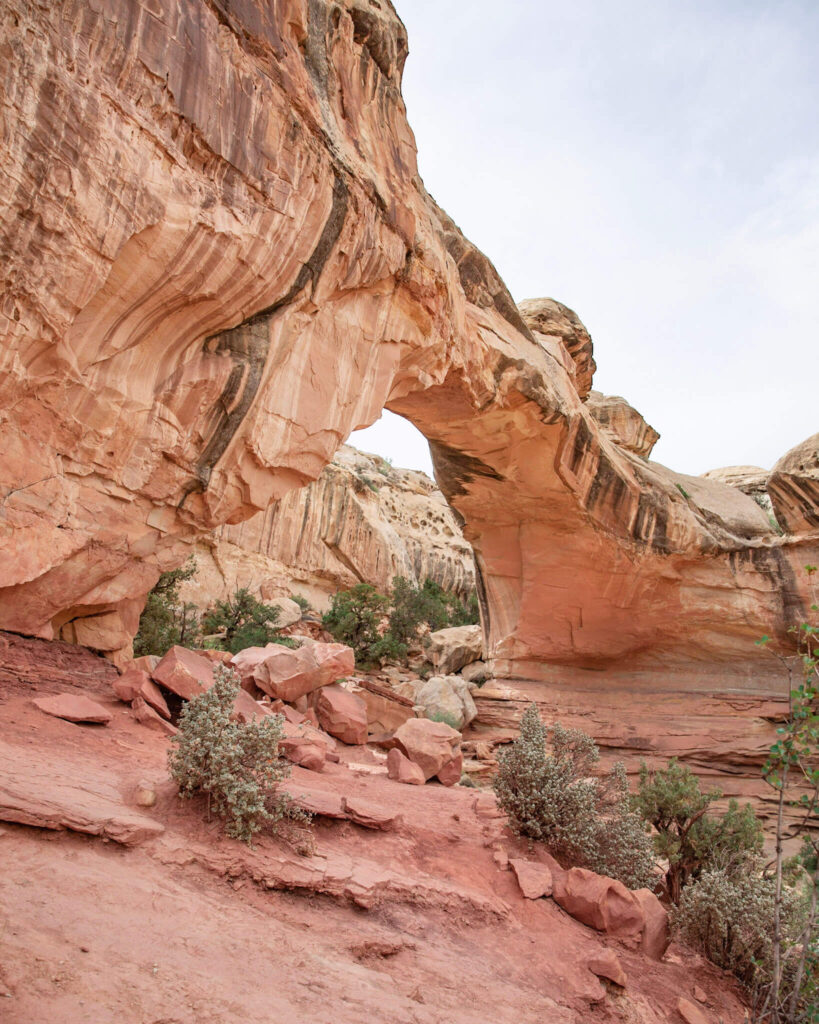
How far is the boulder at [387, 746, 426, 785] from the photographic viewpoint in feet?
24.9

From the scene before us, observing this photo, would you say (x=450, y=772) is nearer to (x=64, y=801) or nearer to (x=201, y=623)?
(x=64, y=801)

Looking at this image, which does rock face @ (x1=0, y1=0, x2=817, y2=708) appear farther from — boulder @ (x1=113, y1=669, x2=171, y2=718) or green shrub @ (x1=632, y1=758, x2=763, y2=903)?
green shrub @ (x1=632, y1=758, x2=763, y2=903)

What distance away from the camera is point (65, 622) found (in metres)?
7.79

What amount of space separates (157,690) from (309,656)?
9.35 feet

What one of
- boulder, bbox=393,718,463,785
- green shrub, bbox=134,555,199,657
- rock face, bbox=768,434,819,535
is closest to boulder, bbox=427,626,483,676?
green shrub, bbox=134,555,199,657

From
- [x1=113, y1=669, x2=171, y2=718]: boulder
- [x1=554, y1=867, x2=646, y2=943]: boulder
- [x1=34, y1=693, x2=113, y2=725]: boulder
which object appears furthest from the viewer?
[x1=113, y1=669, x2=171, y2=718]: boulder

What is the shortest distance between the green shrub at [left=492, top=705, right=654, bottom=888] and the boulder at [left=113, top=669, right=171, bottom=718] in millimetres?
3479

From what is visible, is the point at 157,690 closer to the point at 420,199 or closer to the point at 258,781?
the point at 258,781

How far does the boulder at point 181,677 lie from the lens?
23.0ft

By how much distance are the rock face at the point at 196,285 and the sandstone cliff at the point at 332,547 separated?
52.1 feet

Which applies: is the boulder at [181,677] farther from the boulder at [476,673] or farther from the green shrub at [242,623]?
the green shrub at [242,623]

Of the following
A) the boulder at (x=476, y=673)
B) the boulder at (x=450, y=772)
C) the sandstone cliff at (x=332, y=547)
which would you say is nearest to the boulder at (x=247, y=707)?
the boulder at (x=450, y=772)

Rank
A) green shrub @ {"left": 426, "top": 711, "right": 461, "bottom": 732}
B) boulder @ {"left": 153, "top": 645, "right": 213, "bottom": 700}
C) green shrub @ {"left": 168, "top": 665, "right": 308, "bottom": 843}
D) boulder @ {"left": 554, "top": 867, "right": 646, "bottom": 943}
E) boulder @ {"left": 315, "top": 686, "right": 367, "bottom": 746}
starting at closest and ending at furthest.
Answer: green shrub @ {"left": 168, "top": 665, "right": 308, "bottom": 843} → boulder @ {"left": 554, "top": 867, "right": 646, "bottom": 943} → boulder @ {"left": 153, "top": 645, "right": 213, "bottom": 700} → boulder @ {"left": 315, "top": 686, "right": 367, "bottom": 746} → green shrub @ {"left": 426, "top": 711, "right": 461, "bottom": 732}

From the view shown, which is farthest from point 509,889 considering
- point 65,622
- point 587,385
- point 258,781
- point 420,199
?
point 587,385
